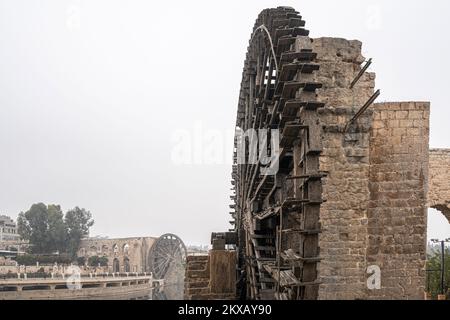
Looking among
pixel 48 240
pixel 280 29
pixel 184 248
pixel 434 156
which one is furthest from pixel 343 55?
pixel 48 240

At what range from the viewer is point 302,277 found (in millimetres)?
3199

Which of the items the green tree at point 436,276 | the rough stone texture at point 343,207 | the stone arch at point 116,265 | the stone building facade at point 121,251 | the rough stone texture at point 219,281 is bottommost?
the stone arch at point 116,265

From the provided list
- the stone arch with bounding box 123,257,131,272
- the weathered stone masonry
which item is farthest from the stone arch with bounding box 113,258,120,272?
the weathered stone masonry

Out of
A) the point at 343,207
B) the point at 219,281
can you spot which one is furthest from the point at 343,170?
the point at 219,281

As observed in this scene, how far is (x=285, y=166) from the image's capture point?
14.9ft

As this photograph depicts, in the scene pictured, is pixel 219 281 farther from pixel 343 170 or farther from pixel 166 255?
pixel 166 255

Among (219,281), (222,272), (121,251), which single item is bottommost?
(121,251)

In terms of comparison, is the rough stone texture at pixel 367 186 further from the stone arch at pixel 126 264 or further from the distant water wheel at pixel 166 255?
the stone arch at pixel 126 264

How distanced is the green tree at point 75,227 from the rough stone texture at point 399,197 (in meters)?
42.6

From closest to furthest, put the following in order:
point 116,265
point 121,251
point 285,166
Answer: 1. point 285,166
2. point 121,251
3. point 116,265

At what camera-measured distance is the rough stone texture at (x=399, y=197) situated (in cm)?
570

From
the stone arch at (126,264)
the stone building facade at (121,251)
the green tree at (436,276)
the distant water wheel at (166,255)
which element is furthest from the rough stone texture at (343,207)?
the stone arch at (126,264)

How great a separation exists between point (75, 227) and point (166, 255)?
20.3 m

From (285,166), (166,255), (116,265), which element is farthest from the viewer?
(116,265)
